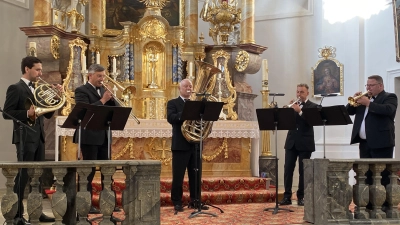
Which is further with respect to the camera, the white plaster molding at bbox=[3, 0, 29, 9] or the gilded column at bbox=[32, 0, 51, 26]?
the white plaster molding at bbox=[3, 0, 29, 9]

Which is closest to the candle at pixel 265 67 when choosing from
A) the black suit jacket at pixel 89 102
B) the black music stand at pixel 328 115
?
the black music stand at pixel 328 115

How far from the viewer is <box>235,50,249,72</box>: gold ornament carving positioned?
12.4 metres

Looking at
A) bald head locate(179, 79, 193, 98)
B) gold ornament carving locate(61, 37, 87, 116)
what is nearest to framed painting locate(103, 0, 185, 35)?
gold ornament carving locate(61, 37, 87, 116)

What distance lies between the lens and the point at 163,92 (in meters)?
12.0

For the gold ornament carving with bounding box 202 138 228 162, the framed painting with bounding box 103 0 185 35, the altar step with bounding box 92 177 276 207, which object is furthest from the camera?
the framed painting with bounding box 103 0 185 35

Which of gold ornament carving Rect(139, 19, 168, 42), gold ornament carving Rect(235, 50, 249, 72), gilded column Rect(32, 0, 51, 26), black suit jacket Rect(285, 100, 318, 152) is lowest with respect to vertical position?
black suit jacket Rect(285, 100, 318, 152)

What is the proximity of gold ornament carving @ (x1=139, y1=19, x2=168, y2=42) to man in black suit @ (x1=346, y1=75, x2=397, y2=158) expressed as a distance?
5141 mm

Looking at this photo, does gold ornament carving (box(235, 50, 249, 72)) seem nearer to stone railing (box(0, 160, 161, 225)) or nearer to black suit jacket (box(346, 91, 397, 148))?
black suit jacket (box(346, 91, 397, 148))

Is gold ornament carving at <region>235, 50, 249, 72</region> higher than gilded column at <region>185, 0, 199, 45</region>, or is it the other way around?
gilded column at <region>185, 0, 199, 45</region>

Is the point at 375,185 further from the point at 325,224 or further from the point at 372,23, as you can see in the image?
the point at 372,23

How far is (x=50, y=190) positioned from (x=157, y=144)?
2.23 m

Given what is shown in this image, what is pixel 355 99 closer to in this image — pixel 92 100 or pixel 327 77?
pixel 92 100

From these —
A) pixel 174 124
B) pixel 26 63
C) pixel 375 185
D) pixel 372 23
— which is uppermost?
pixel 372 23

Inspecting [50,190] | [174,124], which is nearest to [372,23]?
[174,124]
